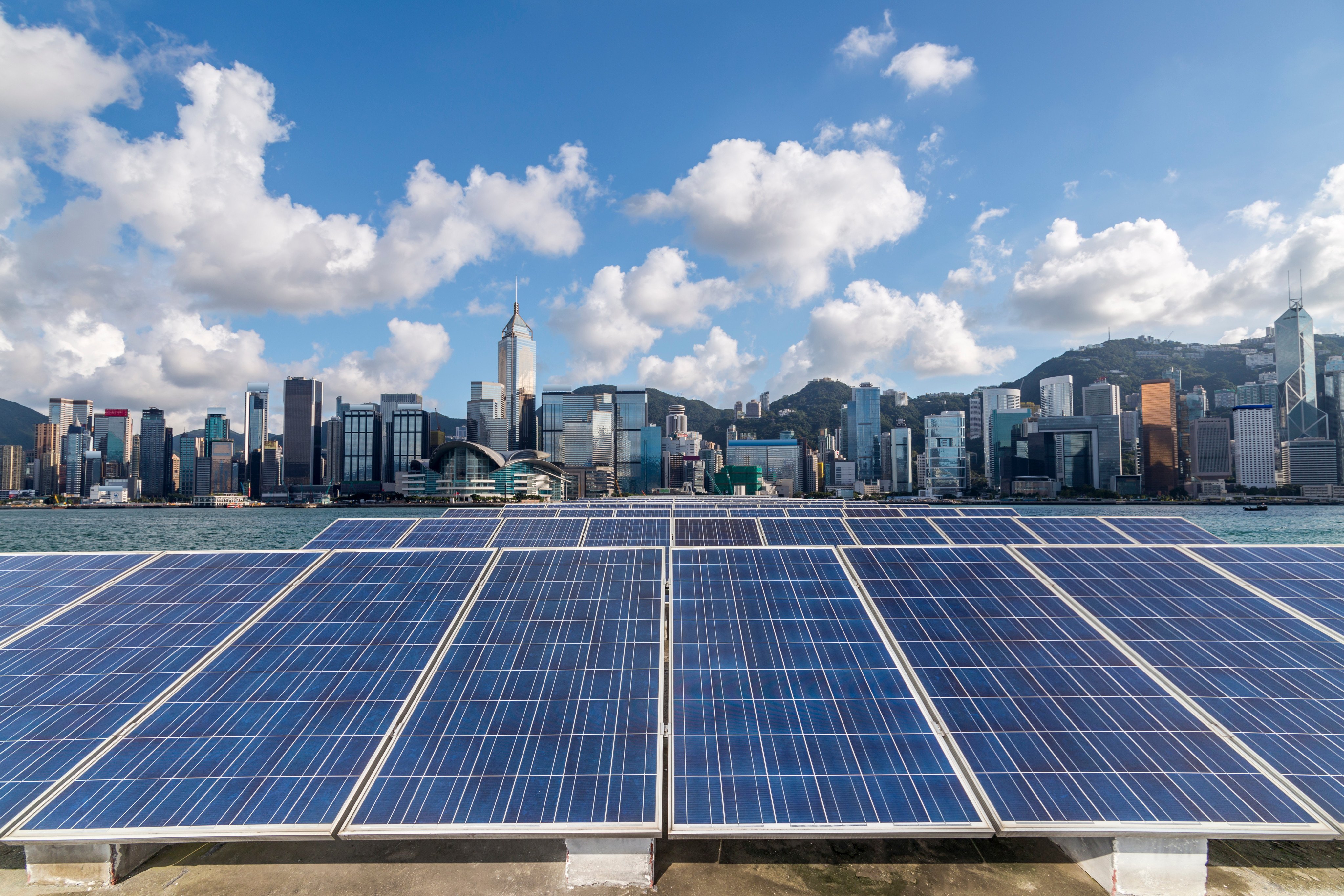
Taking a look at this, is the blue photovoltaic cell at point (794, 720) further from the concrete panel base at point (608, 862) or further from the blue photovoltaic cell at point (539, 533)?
the blue photovoltaic cell at point (539, 533)

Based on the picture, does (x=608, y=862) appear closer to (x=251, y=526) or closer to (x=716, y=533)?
(x=716, y=533)

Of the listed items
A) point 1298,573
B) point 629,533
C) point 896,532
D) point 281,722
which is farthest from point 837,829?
point 629,533

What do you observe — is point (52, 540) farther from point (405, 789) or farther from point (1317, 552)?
point (1317, 552)

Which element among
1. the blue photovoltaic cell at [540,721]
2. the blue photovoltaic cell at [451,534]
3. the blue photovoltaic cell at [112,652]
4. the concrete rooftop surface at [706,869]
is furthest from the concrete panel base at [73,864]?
the blue photovoltaic cell at [451,534]

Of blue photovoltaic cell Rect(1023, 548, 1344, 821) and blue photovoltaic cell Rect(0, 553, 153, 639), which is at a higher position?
blue photovoltaic cell Rect(0, 553, 153, 639)

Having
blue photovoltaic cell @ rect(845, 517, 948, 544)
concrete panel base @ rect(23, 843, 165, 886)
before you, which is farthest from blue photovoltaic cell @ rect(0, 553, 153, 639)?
blue photovoltaic cell @ rect(845, 517, 948, 544)

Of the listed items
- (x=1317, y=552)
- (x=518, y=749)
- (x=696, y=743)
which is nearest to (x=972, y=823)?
(x=696, y=743)

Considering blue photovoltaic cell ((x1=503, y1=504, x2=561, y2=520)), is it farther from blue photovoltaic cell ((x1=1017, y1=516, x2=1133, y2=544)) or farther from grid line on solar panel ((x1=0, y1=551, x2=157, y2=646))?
blue photovoltaic cell ((x1=1017, y1=516, x2=1133, y2=544))
